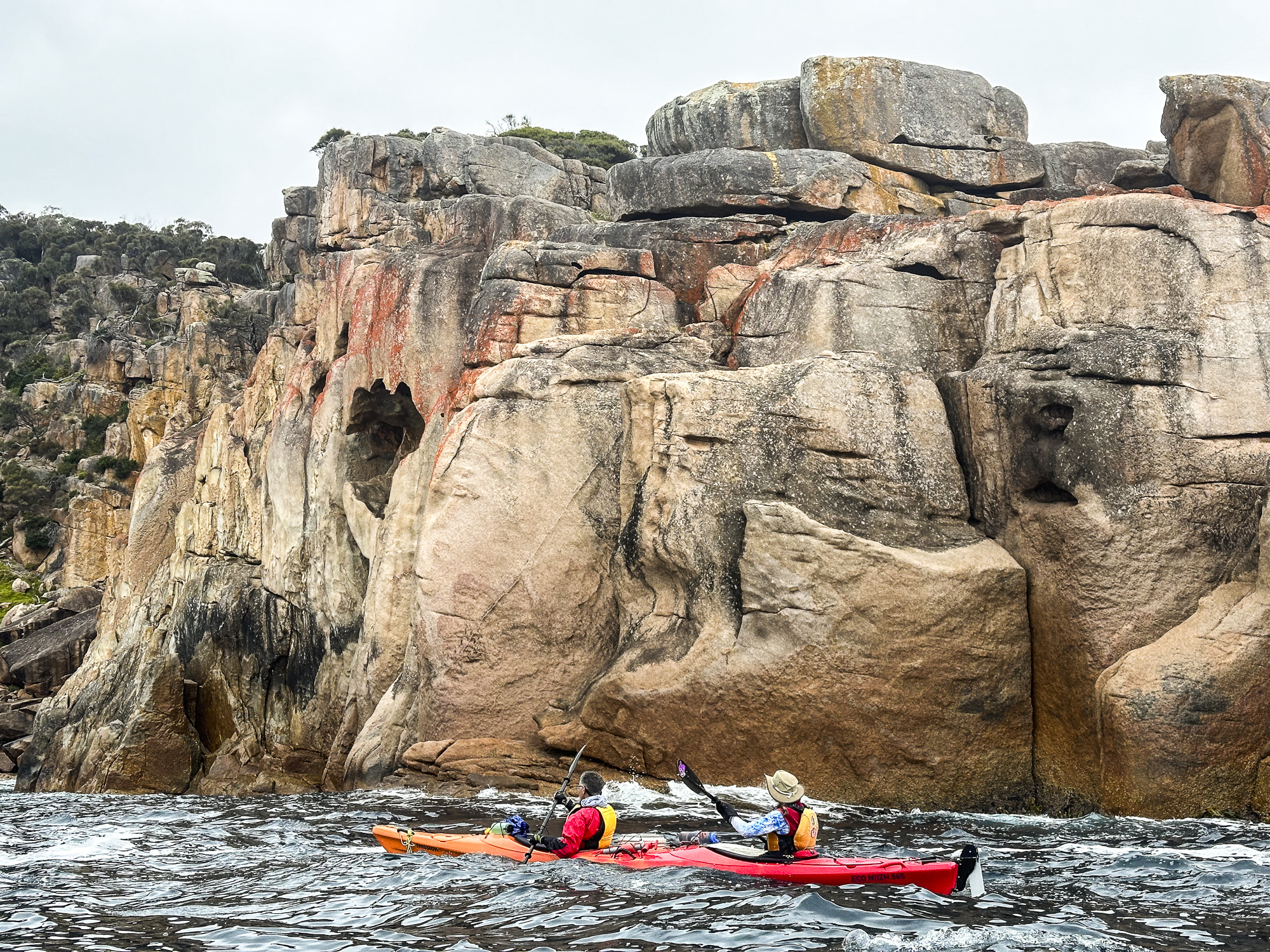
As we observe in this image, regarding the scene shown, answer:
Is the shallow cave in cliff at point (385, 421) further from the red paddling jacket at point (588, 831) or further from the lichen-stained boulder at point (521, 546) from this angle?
the red paddling jacket at point (588, 831)

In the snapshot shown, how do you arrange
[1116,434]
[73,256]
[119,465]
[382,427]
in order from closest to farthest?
[1116,434] < [382,427] < [119,465] < [73,256]

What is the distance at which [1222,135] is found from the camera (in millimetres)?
21516

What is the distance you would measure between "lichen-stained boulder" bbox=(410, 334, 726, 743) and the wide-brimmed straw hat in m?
7.54

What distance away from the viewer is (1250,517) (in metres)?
16.0

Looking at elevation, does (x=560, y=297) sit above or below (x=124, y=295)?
below

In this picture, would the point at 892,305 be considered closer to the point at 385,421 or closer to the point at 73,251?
the point at 385,421

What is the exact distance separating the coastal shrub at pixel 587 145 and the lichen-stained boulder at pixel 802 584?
134 feet

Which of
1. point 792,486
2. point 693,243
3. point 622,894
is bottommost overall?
point 622,894

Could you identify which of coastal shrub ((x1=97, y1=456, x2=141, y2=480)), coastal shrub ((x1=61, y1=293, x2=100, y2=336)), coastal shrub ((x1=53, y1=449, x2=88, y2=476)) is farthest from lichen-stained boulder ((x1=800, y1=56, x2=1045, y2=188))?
coastal shrub ((x1=61, y1=293, x2=100, y2=336))

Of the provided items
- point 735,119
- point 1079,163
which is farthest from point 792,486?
point 1079,163

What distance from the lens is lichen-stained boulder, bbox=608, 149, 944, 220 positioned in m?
26.1

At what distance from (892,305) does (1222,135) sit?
21.3 feet

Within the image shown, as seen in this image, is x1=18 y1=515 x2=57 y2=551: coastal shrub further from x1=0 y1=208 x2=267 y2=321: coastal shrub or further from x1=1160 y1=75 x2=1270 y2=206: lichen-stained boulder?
x1=1160 y1=75 x2=1270 y2=206: lichen-stained boulder

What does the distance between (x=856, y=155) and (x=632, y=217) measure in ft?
16.9
